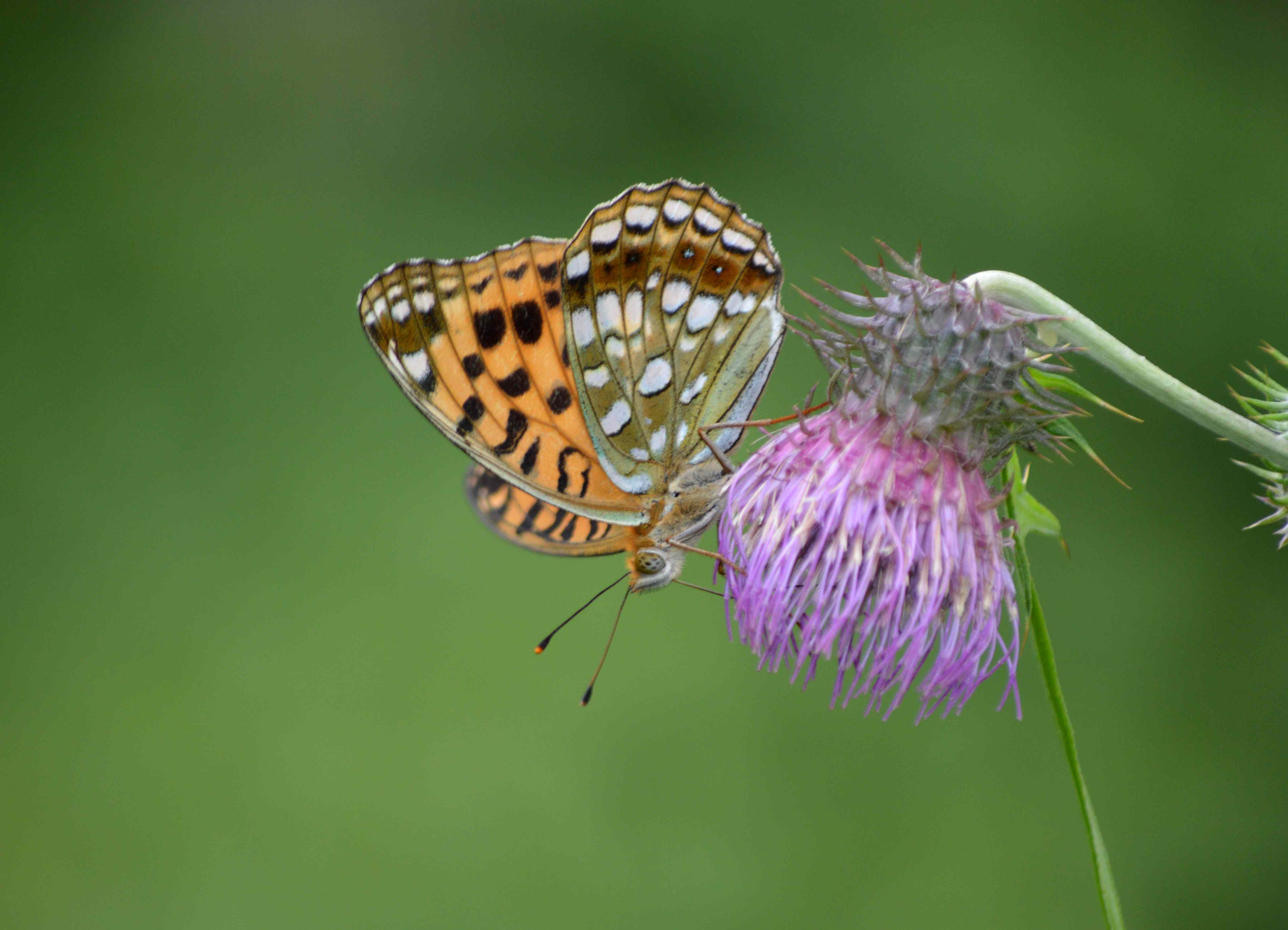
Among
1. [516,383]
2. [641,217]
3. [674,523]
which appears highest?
[641,217]

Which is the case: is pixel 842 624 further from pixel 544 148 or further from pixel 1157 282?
pixel 544 148

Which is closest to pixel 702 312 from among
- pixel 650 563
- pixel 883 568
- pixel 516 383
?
pixel 516 383

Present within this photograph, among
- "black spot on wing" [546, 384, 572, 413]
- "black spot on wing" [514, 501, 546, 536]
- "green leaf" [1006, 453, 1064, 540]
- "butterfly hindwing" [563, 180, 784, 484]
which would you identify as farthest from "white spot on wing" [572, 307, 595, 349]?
"green leaf" [1006, 453, 1064, 540]

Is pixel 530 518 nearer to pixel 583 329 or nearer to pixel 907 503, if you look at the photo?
pixel 583 329

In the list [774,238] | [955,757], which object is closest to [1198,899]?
[955,757]

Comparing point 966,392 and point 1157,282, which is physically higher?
point 1157,282
